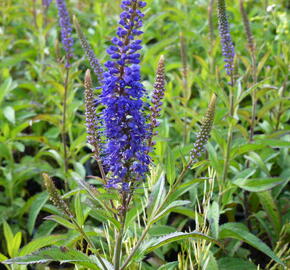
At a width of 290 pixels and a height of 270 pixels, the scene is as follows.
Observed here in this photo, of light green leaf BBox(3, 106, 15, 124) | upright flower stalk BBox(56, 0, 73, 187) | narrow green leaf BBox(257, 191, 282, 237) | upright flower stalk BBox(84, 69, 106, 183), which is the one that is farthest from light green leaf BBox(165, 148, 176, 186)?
light green leaf BBox(3, 106, 15, 124)

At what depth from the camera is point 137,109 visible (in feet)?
6.75

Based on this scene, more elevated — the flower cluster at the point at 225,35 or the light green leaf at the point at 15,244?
the flower cluster at the point at 225,35

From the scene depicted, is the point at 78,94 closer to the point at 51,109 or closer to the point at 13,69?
the point at 51,109

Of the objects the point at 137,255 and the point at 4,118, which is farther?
the point at 4,118

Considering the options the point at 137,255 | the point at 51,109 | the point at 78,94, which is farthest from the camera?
the point at 78,94

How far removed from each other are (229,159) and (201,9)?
4148mm

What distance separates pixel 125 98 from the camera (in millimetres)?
2012

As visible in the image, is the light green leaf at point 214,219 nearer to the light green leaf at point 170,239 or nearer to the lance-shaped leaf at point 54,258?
the light green leaf at point 170,239

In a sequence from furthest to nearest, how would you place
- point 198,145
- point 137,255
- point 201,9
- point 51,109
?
point 201,9 → point 51,109 → point 137,255 → point 198,145

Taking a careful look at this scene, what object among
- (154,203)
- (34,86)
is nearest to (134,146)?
(154,203)

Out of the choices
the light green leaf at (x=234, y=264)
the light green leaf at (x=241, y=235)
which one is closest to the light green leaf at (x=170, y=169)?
the light green leaf at (x=241, y=235)

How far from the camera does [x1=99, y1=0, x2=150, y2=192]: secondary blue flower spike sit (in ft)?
6.55

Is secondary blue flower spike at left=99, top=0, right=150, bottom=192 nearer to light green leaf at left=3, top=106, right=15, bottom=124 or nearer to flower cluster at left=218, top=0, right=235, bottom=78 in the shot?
flower cluster at left=218, top=0, right=235, bottom=78

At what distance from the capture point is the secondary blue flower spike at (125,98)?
6.55 feet
